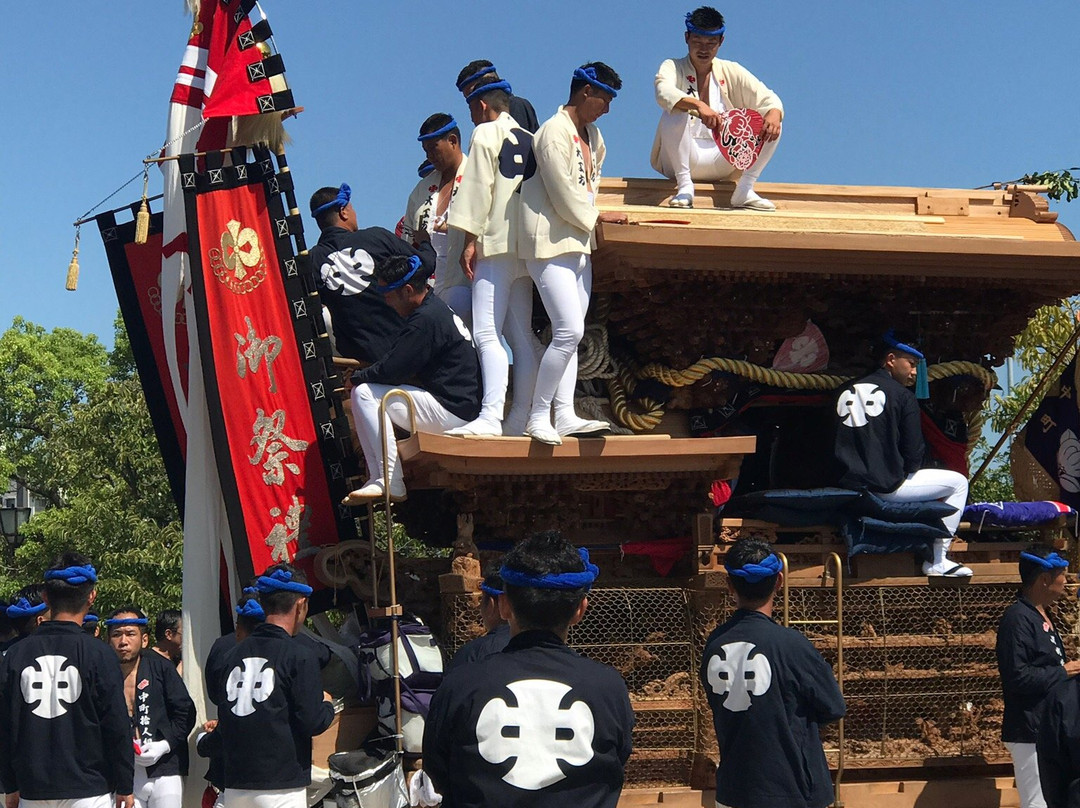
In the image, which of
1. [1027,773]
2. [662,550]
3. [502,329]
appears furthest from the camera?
[662,550]

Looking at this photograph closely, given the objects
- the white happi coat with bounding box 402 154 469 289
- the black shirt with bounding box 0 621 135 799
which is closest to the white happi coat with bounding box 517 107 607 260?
the white happi coat with bounding box 402 154 469 289

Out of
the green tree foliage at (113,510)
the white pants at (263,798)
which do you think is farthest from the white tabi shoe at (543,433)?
the green tree foliage at (113,510)

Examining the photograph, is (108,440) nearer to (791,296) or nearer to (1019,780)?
(791,296)

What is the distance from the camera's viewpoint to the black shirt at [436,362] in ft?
26.6

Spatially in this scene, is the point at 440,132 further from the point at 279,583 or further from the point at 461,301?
the point at 279,583

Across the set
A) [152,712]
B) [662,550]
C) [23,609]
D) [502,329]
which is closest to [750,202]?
[502,329]

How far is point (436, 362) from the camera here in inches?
325

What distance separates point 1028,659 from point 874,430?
1.81 m

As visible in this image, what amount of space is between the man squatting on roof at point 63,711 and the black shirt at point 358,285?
286 cm

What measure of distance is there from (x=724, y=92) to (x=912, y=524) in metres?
3.09

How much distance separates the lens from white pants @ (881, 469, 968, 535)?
8.73 meters

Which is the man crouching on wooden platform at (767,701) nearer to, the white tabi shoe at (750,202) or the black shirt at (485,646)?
the black shirt at (485,646)

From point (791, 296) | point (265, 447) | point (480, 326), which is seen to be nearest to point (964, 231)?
point (791, 296)

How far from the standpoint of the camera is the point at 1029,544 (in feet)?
30.1
